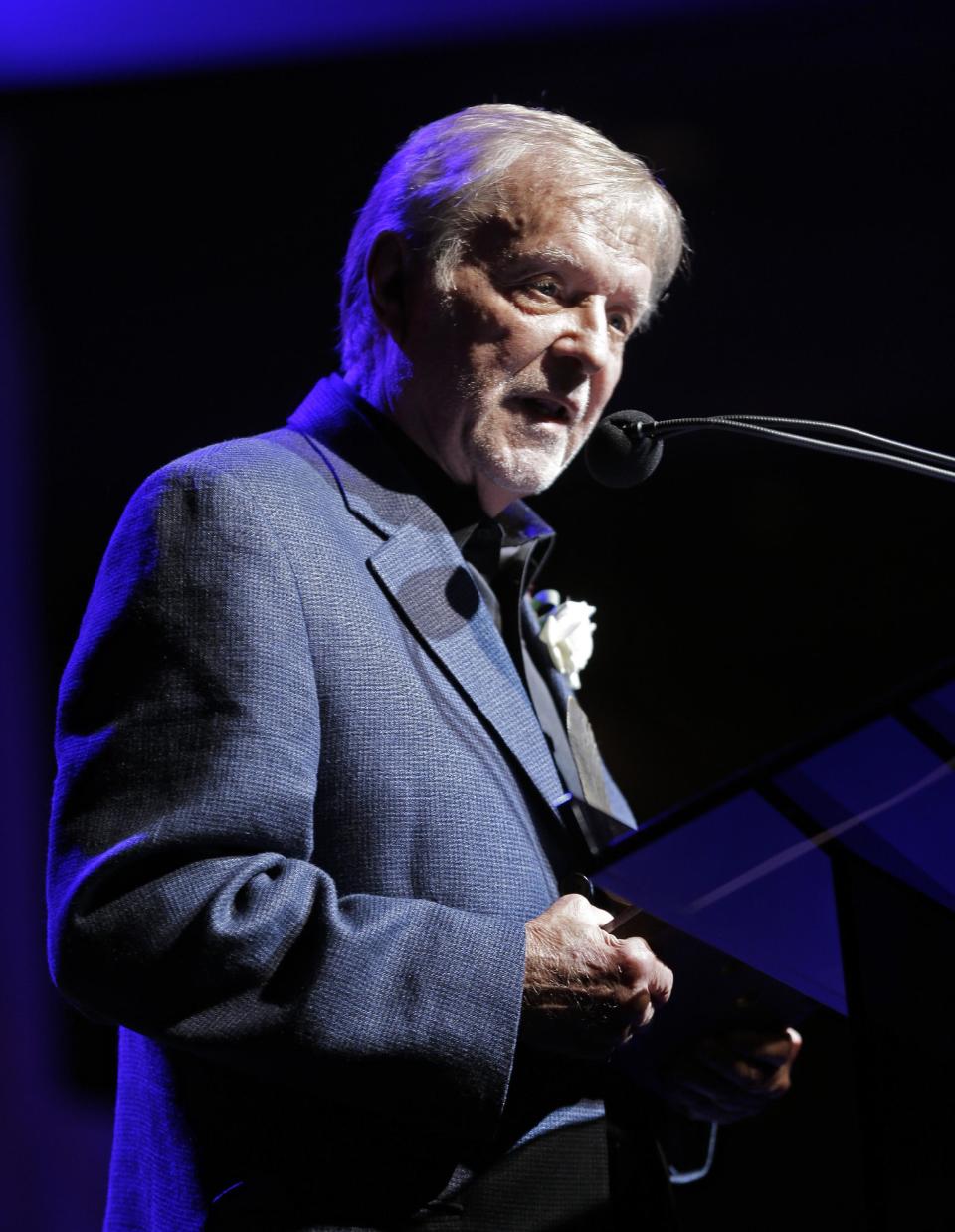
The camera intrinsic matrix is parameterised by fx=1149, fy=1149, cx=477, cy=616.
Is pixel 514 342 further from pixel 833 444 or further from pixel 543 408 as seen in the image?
pixel 833 444

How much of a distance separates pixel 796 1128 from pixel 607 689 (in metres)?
0.94

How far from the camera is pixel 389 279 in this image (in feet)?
5.38

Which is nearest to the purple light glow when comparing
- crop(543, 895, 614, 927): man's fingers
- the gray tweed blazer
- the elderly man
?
the elderly man

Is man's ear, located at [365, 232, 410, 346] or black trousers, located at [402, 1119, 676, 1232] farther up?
man's ear, located at [365, 232, 410, 346]

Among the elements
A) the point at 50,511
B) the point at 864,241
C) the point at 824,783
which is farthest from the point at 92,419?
the point at 824,783

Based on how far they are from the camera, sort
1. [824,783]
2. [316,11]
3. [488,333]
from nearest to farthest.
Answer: [824,783], [488,333], [316,11]

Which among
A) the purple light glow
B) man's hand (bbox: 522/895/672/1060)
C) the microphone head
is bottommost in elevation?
man's hand (bbox: 522/895/672/1060)

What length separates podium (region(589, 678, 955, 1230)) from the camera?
79 centimetres

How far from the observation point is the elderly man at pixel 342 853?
972 millimetres

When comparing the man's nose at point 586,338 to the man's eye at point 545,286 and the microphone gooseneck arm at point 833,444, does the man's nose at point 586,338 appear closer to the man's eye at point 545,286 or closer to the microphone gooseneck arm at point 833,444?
the man's eye at point 545,286

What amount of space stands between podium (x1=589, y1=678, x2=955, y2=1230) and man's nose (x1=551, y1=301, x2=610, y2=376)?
864 mm

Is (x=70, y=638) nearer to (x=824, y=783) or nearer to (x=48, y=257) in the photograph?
(x=48, y=257)

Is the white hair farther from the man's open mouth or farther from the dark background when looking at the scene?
the dark background

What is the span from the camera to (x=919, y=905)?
0.87m
